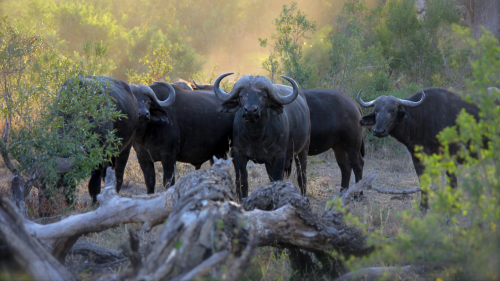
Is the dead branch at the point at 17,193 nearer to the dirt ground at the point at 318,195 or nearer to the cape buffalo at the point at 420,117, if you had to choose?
the dirt ground at the point at 318,195

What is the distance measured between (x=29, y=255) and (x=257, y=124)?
135 inches

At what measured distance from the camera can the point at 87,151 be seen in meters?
4.72

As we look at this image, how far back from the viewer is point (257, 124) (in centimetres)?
534

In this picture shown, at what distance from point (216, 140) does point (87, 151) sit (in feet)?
7.37

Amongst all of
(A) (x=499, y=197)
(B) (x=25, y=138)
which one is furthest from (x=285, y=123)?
(A) (x=499, y=197)

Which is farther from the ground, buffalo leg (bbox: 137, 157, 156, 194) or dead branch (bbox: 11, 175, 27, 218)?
dead branch (bbox: 11, 175, 27, 218)

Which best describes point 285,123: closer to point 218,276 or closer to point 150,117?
point 150,117

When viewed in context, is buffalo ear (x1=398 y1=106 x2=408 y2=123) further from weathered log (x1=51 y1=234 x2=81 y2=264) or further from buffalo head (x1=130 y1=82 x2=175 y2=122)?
weathered log (x1=51 y1=234 x2=81 y2=264)

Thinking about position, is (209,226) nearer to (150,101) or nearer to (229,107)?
(229,107)

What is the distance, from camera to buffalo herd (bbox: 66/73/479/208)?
546 cm

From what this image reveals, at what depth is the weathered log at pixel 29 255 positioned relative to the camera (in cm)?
222

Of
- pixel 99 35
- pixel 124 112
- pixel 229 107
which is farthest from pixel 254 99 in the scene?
pixel 99 35

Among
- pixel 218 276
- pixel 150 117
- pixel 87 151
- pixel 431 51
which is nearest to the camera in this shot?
pixel 218 276

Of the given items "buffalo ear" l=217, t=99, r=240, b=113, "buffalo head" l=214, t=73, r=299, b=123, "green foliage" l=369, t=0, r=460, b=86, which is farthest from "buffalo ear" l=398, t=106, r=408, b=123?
"green foliage" l=369, t=0, r=460, b=86
